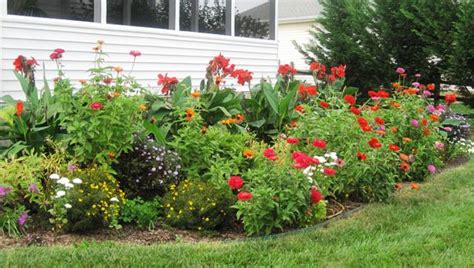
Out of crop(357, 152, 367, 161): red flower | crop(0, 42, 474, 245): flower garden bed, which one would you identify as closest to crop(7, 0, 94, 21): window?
crop(0, 42, 474, 245): flower garden bed

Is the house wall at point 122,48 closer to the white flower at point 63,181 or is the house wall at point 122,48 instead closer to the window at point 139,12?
the window at point 139,12

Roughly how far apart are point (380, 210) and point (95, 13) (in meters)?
5.22

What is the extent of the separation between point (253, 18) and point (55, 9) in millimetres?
4329

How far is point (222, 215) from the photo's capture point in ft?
15.2

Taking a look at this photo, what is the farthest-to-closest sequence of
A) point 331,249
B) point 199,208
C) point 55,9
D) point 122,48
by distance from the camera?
1. point 122,48
2. point 55,9
3. point 199,208
4. point 331,249

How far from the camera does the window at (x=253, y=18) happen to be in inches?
439

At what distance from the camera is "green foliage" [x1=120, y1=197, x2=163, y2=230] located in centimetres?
464

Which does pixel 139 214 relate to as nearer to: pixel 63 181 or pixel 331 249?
pixel 63 181

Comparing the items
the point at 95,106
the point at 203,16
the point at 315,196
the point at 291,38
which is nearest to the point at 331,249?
the point at 315,196

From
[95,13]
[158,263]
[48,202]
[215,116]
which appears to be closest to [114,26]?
[95,13]

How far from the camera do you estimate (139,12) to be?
932 centimetres

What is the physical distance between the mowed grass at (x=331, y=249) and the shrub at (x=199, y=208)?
42 cm

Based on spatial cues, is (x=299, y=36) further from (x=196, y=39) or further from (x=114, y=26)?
(x=114, y=26)

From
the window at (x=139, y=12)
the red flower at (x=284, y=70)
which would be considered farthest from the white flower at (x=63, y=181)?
the window at (x=139, y=12)
